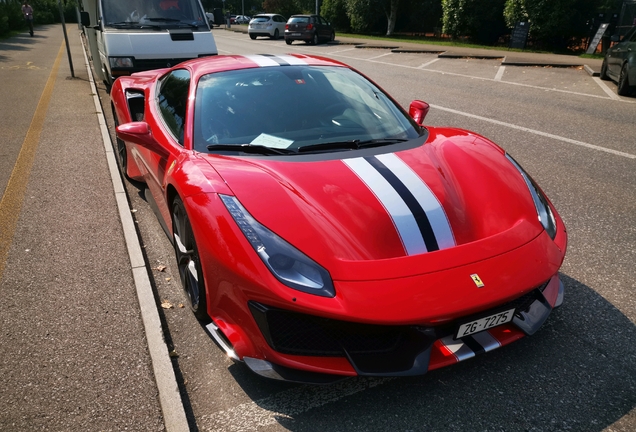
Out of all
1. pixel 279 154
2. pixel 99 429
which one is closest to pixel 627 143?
pixel 279 154

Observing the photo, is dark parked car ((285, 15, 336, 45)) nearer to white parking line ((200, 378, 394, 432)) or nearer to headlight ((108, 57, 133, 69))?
headlight ((108, 57, 133, 69))

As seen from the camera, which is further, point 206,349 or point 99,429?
point 206,349

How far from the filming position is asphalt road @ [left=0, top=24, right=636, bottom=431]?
234 centimetres

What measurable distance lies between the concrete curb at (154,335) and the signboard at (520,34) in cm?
2014

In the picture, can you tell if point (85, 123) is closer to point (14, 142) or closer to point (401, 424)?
point (14, 142)

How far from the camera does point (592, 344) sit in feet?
→ 9.11

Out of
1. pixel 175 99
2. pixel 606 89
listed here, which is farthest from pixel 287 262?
pixel 606 89

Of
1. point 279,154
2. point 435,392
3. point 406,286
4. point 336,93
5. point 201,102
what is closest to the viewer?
point 406,286

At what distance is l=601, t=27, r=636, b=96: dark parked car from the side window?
9269 mm

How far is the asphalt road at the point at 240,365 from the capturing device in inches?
92.3

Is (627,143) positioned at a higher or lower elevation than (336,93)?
lower

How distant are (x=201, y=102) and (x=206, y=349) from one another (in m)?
1.63

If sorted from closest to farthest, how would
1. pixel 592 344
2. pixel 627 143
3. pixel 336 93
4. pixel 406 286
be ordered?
pixel 406 286 → pixel 592 344 → pixel 336 93 → pixel 627 143

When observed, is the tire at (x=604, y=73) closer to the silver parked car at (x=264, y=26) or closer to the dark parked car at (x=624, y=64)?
the dark parked car at (x=624, y=64)
